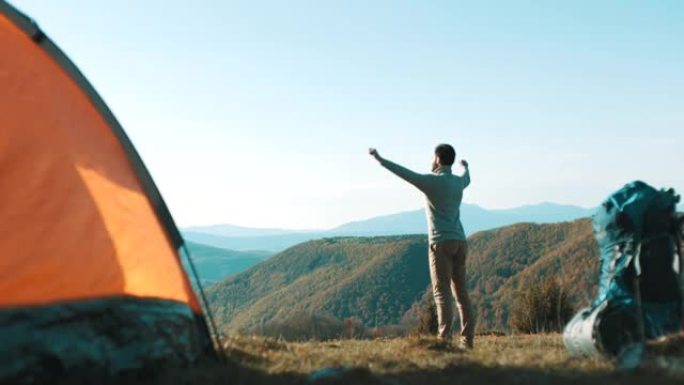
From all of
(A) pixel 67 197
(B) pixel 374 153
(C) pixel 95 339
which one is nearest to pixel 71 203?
(A) pixel 67 197

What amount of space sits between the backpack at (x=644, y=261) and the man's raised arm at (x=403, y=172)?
242 centimetres

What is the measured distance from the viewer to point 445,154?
10109 millimetres

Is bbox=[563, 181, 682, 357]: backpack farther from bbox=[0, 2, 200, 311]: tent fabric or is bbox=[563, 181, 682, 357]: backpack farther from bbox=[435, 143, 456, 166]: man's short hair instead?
bbox=[0, 2, 200, 311]: tent fabric

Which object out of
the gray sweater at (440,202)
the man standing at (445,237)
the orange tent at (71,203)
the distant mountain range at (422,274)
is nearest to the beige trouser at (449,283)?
the man standing at (445,237)

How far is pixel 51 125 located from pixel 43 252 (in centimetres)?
126

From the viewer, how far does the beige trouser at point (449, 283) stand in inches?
384

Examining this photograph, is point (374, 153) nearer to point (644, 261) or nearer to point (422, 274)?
point (644, 261)

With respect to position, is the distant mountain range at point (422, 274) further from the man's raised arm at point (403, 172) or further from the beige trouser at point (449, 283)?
the man's raised arm at point (403, 172)

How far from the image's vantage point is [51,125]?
7.71 meters

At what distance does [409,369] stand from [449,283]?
270 cm

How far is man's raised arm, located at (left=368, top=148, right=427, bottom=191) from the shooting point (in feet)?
30.5

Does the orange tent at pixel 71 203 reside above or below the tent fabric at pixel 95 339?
above

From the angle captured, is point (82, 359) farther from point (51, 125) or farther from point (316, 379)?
point (51, 125)

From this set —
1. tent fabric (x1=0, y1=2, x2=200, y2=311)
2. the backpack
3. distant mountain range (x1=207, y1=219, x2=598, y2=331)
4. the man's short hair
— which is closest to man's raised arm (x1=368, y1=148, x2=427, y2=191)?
the man's short hair
